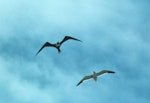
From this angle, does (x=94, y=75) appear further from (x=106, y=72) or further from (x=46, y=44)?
(x=46, y=44)

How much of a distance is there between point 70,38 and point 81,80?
18.5m

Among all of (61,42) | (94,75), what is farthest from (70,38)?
(94,75)

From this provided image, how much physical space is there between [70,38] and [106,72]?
58.7 feet

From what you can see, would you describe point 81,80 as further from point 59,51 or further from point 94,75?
point 59,51

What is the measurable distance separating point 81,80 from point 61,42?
64.2 feet

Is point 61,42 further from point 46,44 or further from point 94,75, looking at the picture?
point 94,75

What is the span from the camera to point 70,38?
10069 centimetres

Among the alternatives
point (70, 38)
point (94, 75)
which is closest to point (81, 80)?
point (94, 75)

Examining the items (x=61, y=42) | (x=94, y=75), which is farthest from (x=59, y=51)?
(x=94, y=75)

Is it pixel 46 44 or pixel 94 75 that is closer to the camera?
pixel 46 44

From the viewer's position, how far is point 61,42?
99188 mm

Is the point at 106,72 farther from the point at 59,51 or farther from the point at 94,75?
the point at 59,51

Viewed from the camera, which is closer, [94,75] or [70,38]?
[70,38]

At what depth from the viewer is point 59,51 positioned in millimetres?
96438
